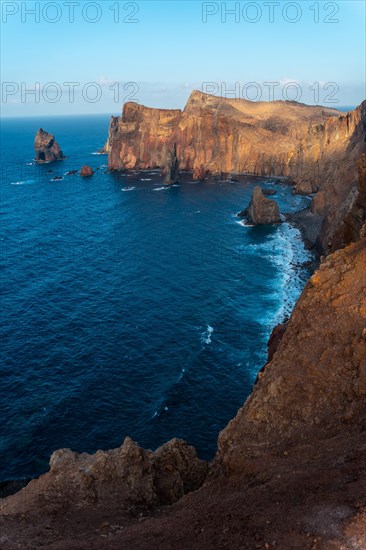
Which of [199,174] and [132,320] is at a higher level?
[199,174]

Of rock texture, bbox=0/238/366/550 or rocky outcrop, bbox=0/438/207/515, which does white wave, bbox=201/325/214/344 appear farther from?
rocky outcrop, bbox=0/438/207/515

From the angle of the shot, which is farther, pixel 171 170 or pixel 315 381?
pixel 171 170

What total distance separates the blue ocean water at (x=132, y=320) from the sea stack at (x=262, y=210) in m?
3.33

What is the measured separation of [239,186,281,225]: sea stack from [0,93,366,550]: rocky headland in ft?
287

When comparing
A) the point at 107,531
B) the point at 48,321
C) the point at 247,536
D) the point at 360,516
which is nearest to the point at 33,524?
the point at 107,531

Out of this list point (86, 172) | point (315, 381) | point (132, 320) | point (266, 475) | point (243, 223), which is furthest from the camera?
point (86, 172)

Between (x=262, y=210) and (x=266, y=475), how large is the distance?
103 m

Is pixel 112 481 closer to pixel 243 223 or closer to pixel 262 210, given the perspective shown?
pixel 262 210

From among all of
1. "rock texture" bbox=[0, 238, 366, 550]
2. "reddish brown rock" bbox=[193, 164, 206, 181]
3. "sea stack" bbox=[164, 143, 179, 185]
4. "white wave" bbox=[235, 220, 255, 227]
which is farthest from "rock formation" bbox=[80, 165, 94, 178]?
"rock texture" bbox=[0, 238, 366, 550]

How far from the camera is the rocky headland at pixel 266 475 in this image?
21109 mm

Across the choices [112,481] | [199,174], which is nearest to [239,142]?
[199,174]

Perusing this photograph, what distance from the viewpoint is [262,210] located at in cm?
12362

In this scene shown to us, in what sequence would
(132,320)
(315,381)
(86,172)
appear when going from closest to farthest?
(315,381)
(132,320)
(86,172)

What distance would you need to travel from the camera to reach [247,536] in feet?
67.1
